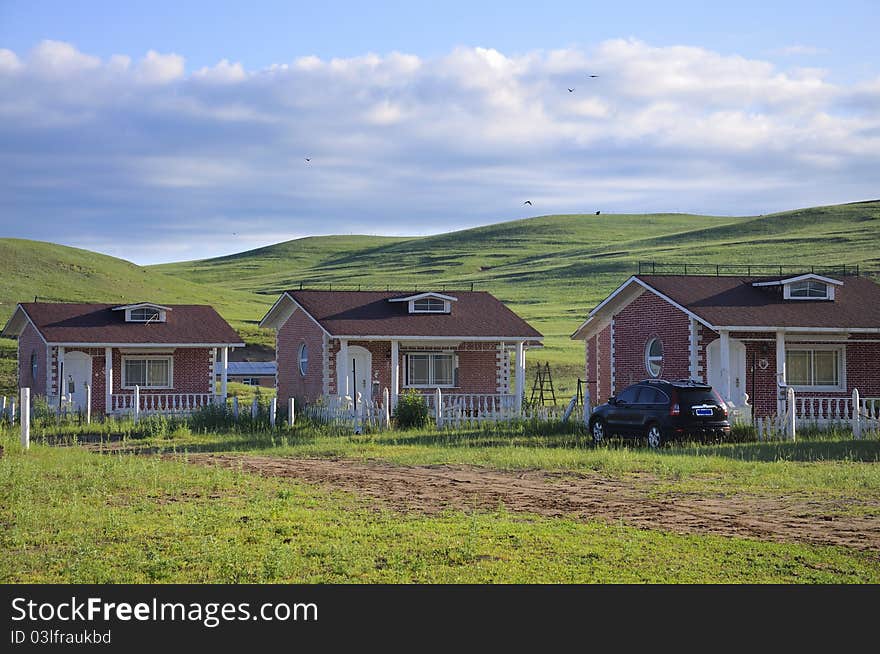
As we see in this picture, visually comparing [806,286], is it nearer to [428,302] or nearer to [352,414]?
[428,302]

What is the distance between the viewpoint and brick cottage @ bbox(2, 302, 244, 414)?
4131 cm

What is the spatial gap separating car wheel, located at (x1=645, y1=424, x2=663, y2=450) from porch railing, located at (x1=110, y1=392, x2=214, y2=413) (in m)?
18.6

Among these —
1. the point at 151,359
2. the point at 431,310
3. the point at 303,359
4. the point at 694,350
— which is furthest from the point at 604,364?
the point at 151,359

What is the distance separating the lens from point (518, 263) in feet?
474

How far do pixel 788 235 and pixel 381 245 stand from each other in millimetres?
80643

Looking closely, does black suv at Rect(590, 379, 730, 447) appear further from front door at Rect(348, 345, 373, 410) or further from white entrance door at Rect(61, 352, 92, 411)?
white entrance door at Rect(61, 352, 92, 411)

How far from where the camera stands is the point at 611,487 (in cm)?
1862

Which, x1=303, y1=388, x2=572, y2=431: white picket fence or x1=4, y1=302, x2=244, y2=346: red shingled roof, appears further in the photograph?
x1=4, y1=302, x2=244, y2=346: red shingled roof

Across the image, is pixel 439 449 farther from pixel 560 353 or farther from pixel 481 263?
pixel 481 263

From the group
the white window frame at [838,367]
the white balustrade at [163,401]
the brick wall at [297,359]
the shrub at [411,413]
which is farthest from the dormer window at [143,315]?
the white window frame at [838,367]

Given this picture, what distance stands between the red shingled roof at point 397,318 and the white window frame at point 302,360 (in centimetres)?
167

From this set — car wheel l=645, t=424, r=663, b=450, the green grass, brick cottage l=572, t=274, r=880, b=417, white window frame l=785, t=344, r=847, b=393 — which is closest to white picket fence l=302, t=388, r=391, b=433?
car wheel l=645, t=424, r=663, b=450

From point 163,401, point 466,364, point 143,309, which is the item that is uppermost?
point 143,309

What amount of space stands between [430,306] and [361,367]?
297cm
